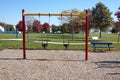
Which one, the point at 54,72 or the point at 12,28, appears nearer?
the point at 54,72

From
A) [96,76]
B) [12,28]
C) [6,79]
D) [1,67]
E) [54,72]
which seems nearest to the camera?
[6,79]

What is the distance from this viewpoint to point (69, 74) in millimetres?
10695

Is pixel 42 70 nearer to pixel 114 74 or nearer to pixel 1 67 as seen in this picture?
pixel 1 67

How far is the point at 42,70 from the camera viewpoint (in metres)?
11.6

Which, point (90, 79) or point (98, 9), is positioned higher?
point (98, 9)

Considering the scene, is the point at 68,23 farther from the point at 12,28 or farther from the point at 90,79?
the point at 12,28

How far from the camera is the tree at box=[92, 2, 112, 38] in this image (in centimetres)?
4950

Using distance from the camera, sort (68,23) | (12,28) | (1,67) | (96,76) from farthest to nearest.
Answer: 1. (12,28)
2. (68,23)
3. (1,67)
4. (96,76)

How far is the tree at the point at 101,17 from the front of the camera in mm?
49500

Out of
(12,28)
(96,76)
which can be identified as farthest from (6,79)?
(12,28)

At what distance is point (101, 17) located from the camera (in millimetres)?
49938

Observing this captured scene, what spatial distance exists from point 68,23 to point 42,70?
38167mm

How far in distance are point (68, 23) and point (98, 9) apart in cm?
644

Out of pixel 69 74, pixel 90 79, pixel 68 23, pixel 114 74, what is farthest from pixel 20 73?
pixel 68 23
